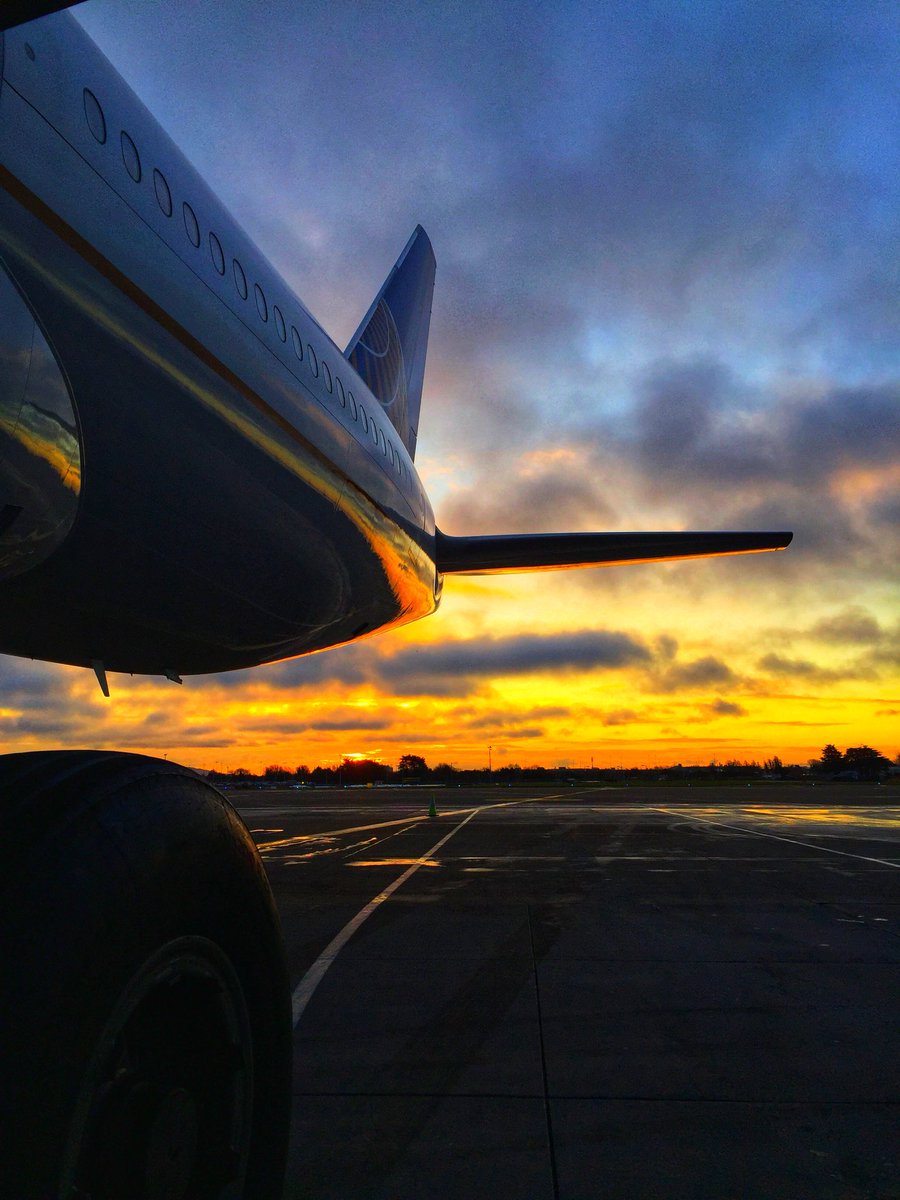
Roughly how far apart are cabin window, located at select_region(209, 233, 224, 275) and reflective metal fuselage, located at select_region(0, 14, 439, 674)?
0.02 metres

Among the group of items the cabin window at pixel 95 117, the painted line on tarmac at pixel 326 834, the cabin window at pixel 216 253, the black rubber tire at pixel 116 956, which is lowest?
the painted line on tarmac at pixel 326 834

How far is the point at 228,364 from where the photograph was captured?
163 inches

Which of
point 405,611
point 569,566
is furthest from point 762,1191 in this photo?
point 569,566

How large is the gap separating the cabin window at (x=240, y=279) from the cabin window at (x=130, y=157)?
947mm

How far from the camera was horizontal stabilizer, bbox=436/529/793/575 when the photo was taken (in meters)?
9.34

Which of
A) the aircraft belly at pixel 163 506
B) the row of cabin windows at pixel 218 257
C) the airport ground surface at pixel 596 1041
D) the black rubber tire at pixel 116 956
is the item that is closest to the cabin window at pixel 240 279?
the row of cabin windows at pixel 218 257

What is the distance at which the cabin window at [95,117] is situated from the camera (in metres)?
3.31

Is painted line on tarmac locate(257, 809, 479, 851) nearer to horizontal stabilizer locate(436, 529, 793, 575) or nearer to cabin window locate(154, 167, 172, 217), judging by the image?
horizontal stabilizer locate(436, 529, 793, 575)

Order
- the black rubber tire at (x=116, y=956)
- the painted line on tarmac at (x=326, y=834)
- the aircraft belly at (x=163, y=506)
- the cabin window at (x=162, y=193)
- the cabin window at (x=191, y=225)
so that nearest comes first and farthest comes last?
the black rubber tire at (x=116, y=956)
the aircraft belly at (x=163, y=506)
the cabin window at (x=162, y=193)
the cabin window at (x=191, y=225)
the painted line on tarmac at (x=326, y=834)

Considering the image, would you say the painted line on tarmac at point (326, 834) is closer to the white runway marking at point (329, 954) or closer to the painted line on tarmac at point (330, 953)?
the painted line on tarmac at point (330, 953)

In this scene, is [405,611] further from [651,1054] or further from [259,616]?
[651,1054]

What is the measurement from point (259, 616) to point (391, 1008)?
104 inches

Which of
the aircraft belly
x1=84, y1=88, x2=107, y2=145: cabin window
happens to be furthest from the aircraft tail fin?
x1=84, y1=88, x2=107, y2=145: cabin window

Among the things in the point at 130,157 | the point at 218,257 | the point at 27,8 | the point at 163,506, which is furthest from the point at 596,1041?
the point at 130,157
